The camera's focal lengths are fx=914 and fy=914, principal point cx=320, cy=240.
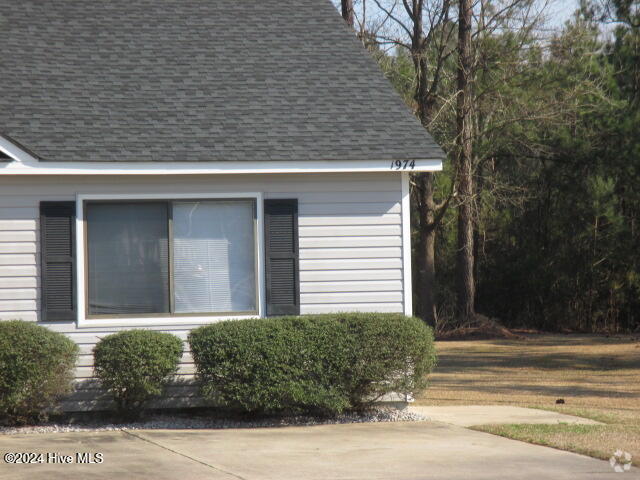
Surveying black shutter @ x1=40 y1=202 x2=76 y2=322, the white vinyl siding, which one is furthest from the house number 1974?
black shutter @ x1=40 y1=202 x2=76 y2=322

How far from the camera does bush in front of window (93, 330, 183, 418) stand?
9.74m

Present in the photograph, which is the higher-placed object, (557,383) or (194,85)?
(194,85)

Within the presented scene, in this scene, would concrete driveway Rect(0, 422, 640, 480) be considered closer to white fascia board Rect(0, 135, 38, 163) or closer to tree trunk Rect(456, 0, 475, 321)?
white fascia board Rect(0, 135, 38, 163)

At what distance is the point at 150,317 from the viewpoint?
10.6 metres

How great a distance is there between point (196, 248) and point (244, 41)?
3504mm

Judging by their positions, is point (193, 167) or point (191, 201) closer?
point (193, 167)

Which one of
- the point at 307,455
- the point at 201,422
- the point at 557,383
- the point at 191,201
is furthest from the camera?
the point at 557,383

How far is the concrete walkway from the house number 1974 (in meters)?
2.91

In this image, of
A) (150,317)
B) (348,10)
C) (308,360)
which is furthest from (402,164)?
(348,10)

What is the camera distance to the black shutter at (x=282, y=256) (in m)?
10.7

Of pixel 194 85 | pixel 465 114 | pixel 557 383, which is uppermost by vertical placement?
pixel 465 114

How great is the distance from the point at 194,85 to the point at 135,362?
3.91 metres

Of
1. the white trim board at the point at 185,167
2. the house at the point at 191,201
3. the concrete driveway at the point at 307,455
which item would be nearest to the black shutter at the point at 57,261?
the house at the point at 191,201

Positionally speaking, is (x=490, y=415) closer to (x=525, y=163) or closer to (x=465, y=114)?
(x=465, y=114)
